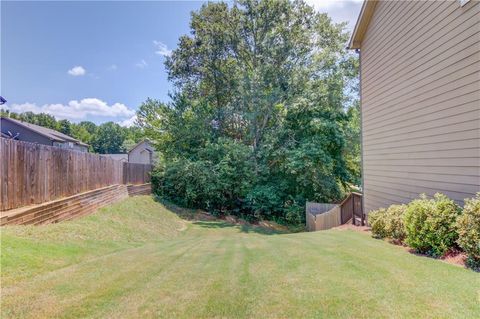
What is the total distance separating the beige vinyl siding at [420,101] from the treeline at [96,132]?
185ft

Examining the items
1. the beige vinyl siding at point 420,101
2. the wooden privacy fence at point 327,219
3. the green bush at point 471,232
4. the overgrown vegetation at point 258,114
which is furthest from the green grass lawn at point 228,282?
the overgrown vegetation at point 258,114

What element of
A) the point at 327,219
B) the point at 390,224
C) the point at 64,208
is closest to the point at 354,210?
the point at 327,219

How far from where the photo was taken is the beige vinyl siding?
525 cm

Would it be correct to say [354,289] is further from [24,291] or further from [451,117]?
[451,117]

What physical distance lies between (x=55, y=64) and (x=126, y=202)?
10.3 m

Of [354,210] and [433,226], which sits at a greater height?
[433,226]

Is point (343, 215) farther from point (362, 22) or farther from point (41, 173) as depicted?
point (41, 173)

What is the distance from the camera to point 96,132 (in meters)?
77.2

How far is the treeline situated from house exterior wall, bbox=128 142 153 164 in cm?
2202

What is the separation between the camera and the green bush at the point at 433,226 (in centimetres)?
482

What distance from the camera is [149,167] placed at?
60.9ft

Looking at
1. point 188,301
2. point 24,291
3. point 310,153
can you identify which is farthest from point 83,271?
point 310,153

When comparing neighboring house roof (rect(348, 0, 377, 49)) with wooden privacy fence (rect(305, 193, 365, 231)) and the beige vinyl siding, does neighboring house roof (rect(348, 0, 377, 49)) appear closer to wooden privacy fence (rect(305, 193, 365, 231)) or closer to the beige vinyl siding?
the beige vinyl siding

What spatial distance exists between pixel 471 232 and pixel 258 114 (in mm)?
14137
